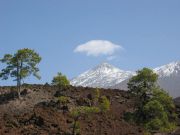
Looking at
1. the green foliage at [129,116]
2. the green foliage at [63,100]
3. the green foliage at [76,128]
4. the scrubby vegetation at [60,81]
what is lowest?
the green foliage at [76,128]

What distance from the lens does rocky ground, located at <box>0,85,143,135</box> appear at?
2724 inches

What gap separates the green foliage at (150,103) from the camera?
74.0 metres

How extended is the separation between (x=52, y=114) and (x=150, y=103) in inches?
617

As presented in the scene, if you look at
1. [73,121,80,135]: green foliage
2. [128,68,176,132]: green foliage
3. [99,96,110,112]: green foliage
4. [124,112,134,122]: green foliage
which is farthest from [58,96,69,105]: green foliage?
[128,68,176,132]: green foliage

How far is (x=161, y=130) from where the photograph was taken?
73.9 meters

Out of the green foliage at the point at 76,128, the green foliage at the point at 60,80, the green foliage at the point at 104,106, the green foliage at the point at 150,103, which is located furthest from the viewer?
the green foliage at the point at 60,80

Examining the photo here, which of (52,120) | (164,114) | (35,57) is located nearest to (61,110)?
(52,120)

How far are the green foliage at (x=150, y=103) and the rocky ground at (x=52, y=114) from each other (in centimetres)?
230

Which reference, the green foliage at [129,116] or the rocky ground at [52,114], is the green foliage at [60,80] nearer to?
the rocky ground at [52,114]

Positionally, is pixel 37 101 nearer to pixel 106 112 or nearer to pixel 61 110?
pixel 61 110

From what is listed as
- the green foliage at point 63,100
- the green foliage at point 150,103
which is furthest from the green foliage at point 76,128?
the green foliage at point 150,103

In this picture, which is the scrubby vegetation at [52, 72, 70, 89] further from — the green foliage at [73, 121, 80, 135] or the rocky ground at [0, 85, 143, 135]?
the green foliage at [73, 121, 80, 135]

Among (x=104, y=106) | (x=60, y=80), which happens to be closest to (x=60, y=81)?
(x=60, y=80)

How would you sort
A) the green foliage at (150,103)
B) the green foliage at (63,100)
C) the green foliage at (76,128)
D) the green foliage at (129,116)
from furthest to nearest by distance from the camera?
the green foliage at (129,116) < the green foliage at (63,100) < the green foliage at (150,103) < the green foliage at (76,128)
